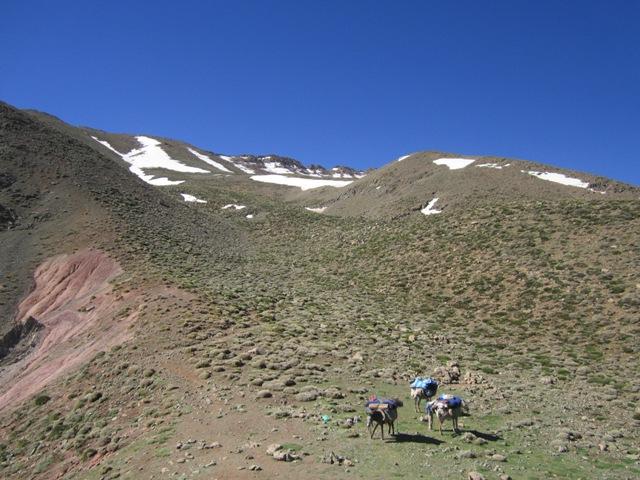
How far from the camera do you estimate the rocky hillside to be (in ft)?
43.3

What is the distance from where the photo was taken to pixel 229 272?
4156cm

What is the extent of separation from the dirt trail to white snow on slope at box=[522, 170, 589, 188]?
5891 centimetres

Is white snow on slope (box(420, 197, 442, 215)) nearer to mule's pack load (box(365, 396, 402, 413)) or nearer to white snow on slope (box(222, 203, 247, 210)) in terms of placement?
white snow on slope (box(222, 203, 247, 210))

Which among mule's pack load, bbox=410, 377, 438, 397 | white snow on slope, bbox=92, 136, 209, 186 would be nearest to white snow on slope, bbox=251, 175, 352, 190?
white snow on slope, bbox=92, 136, 209, 186

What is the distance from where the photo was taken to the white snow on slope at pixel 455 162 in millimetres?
78856

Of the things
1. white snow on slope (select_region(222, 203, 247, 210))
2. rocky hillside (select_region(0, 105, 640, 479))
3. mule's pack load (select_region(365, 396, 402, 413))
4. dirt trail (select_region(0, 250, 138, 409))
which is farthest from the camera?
white snow on slope (select_region(222, 203, 247, 210))

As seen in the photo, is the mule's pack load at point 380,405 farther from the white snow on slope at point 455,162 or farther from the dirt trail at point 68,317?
the white snow on slope at point 455,162

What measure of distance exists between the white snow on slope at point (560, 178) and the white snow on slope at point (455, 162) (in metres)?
10.8

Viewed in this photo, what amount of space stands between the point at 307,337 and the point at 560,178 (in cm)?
5773

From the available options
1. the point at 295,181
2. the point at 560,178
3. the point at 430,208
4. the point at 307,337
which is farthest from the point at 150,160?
the point at 307,337

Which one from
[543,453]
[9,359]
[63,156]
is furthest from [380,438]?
[63,156]

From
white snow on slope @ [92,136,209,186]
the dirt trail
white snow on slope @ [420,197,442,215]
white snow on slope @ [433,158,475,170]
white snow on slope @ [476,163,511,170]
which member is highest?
white snow on slope @ [92,136,209,186]

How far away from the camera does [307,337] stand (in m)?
24.0

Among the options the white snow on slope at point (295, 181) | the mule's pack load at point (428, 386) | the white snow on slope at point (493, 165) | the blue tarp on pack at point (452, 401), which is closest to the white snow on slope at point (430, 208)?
the white snow on slope at point (493, 165)
